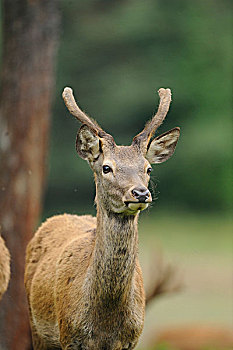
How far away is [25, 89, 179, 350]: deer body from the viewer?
22.3 feet

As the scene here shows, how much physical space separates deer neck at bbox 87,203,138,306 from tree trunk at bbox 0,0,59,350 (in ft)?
13.0

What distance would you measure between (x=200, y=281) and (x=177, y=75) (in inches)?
245

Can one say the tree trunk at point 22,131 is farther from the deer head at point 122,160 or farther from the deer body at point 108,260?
the deer head at point 122,160

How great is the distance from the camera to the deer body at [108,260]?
6805 mm

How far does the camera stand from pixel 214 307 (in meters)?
22.8

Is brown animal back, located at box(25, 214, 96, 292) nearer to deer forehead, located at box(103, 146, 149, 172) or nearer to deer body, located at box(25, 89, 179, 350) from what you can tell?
deer body, located at box(25, 89, 179, 350)

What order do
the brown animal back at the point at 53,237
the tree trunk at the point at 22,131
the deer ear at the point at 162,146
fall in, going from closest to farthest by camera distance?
the deer ear at the point at 162,146, the brown animal back at the point at 53,237, the tree trunk at the point at 22,131

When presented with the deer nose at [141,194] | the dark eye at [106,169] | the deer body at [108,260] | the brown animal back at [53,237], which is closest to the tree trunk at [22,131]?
the brown animal back at [53,237]

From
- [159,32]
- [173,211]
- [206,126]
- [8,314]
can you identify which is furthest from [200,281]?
[8,314]

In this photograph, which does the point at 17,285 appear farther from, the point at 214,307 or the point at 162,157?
the point at 214,307

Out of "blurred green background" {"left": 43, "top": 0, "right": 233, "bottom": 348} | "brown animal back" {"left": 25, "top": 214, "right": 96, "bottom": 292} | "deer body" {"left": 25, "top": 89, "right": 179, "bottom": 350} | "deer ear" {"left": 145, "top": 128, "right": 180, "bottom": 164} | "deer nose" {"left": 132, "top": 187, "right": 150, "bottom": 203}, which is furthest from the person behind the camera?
"blurred green background" {"left": 43, "top": 0, "right": 233, "bottom": 348}

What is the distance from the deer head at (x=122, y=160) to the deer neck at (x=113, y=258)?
13cm

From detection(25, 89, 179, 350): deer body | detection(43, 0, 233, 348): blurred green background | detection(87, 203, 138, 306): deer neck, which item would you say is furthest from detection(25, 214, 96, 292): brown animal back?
detection(43, 0, 233, 348): blurred green background

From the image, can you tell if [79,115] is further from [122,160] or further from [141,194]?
[141,194]
